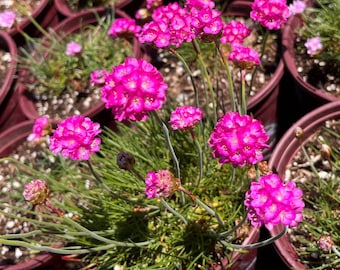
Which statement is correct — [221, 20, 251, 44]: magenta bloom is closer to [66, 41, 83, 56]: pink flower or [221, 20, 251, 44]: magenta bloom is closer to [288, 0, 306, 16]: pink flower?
[288, 0, 306, 16]: pink flower

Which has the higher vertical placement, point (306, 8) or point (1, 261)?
point (306, 8)

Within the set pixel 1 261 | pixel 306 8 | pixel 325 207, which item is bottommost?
pixel 1 261

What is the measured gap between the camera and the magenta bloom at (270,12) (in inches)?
41.5

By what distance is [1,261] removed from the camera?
145cm

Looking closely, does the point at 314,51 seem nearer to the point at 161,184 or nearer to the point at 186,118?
the point at 186,118

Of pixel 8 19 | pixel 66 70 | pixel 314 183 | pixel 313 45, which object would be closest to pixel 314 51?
pixel 313 45

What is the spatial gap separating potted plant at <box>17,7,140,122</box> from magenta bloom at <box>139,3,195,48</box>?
0.74 m

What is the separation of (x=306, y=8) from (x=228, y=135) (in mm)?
945

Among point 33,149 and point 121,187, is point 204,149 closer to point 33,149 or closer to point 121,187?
point 121,187

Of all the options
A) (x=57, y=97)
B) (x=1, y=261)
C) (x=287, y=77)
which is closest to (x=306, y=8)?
(x=287, y=77)

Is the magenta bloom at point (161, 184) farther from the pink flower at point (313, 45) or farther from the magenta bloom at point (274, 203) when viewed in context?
the pink flower at point (313, 45)

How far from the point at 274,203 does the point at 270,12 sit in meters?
0.45

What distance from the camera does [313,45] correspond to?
4.92ft

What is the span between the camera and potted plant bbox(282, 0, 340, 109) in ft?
4.94
